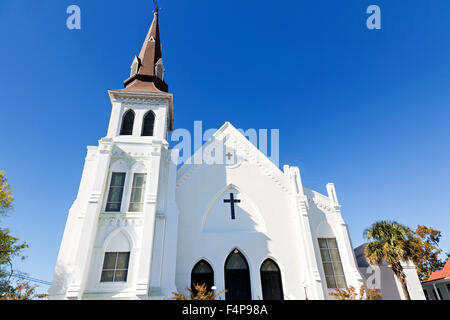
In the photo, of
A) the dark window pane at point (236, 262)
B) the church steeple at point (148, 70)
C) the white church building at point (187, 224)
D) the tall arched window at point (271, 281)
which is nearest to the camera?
the white church building at point (187, 224)

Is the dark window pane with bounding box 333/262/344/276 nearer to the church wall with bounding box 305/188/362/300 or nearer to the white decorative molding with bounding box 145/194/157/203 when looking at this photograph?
the church wall with bounding box 305/188/362/300

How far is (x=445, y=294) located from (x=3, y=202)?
37.2 m

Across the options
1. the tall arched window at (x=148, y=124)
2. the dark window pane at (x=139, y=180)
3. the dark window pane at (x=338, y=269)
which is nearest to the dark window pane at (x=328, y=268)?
the dark window pane at (x=338, y=269)

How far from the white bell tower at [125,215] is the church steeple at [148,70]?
1.53 metres

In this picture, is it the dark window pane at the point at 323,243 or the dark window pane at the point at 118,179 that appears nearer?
the dark window pane at the point at 118,179

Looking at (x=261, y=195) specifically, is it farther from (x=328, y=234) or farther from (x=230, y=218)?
(x=328, y=234)

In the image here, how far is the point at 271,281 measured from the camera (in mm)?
12672

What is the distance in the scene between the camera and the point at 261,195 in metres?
14.9

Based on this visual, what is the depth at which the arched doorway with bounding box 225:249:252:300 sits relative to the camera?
12.2 m

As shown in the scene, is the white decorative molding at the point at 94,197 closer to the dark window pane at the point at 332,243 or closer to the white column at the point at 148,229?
the white column at the point at 148,229

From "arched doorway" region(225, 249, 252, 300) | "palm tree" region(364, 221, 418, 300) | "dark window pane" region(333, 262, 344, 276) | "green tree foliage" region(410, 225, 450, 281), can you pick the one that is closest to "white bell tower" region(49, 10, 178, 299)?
"arched doorway" region(225, 249, 252, 300)

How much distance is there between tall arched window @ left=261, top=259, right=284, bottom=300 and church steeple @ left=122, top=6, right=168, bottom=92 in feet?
43.3

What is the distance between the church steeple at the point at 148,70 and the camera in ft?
55.7
